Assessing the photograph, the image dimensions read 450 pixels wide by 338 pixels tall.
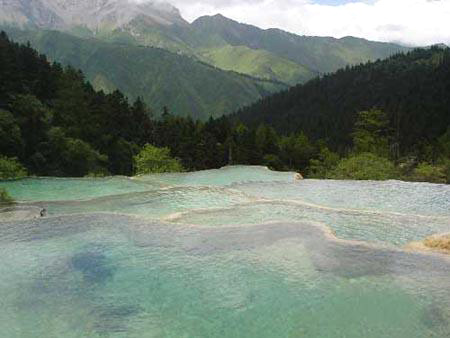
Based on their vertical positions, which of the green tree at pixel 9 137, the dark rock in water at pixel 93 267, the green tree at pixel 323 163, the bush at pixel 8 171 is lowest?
the green tree at pixel 323 163

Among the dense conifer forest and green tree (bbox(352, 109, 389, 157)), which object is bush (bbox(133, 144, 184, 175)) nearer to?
the dense conifer forest

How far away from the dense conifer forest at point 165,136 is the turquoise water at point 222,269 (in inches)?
938

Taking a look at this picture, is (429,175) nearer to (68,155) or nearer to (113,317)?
(68,155)

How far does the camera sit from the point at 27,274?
55.3ft

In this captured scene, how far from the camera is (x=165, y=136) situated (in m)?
83.6

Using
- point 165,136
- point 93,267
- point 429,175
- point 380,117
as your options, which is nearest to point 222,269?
point 93,267

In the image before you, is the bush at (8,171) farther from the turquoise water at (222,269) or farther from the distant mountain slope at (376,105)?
the distant mountain slope at (376,105)

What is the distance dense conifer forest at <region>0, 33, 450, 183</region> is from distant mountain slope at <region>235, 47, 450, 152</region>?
1.66ft

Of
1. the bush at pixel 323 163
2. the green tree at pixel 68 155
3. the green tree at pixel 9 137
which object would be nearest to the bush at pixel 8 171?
the green tree at pixel 9 137

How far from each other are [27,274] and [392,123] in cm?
11083

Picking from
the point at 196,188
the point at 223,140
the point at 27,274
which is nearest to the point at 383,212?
the point at 196,188

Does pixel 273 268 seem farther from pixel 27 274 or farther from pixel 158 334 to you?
pixel 27 274

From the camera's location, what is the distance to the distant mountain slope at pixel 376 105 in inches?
4370

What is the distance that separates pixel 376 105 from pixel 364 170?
108635 mm
